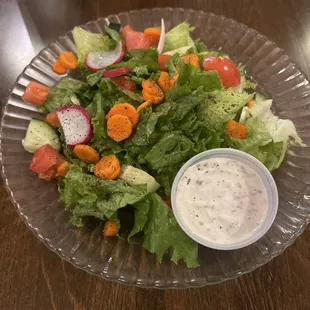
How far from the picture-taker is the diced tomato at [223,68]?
1925 millimetres

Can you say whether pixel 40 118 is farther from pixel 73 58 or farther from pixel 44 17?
pixel 44 17

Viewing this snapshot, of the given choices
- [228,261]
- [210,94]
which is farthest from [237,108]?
[228,261]

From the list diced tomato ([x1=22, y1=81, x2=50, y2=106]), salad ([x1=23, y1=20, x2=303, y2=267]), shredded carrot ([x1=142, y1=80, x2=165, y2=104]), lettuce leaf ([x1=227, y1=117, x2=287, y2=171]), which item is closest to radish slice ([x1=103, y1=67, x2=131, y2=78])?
salad ([x1=23, y1=20, x2=303, y2=267])

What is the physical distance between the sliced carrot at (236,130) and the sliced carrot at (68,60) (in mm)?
903

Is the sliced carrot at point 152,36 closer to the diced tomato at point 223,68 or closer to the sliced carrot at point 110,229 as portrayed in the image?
the diced tomato at point 223,68

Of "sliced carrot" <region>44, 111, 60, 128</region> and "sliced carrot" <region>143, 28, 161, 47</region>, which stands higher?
"sliced carrot" <region>143, 28, 161, 47</region>

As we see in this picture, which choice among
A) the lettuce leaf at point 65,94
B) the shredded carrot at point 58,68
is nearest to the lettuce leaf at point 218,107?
the lettuce leaf at point 65,94

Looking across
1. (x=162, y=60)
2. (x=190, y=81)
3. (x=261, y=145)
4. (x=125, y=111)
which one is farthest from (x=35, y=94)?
(x=261, y=145)

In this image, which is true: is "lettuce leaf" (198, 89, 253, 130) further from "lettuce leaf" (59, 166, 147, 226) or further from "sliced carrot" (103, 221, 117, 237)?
"sliced carrot" (103, 221, 117, 237)

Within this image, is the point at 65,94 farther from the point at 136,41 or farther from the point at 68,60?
the point at 136,41

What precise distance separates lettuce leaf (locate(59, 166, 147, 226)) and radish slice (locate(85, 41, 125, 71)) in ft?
2.00

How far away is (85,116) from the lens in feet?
6.02

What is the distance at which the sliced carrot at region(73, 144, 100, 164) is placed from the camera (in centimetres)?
178

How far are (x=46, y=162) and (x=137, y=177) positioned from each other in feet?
1.41
